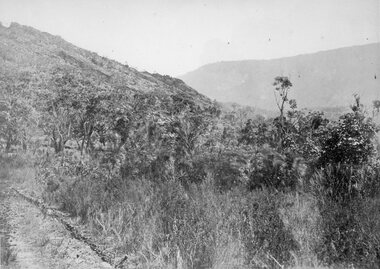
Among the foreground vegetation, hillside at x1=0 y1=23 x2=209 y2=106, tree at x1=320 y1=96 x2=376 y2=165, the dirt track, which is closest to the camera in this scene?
the foreground vegetation

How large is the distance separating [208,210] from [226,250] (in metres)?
0.94

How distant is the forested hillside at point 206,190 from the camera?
5.43m

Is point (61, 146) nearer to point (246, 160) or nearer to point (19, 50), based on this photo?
point (246, 160)

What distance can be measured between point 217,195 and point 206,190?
0.44 metres

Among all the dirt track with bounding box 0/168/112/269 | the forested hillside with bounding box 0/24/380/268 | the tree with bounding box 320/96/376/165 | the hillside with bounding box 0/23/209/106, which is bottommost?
the dirt track with bounding box 0/168/112/269

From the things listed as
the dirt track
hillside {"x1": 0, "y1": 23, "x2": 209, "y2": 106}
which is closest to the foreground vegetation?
the dirt track

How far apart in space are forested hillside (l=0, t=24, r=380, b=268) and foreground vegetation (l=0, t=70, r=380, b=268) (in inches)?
1.2

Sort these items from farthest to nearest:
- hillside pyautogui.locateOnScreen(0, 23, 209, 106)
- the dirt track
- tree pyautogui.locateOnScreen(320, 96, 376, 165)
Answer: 1. hillside pyautogui.locateOnScreen(0, 23, 209, 106)
2. tree pyautogui.locateOnScreen(320, 96, 376, 165)
3. the dirt track

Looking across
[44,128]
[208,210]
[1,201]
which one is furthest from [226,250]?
[44,128]

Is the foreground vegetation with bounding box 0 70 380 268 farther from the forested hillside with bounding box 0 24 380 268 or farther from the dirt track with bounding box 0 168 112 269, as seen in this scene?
the dirt track with bounding box 0 168 112 269

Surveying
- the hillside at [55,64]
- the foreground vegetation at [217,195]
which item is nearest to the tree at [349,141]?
the foreground vegetation at [217,195]

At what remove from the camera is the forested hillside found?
5.43 meters

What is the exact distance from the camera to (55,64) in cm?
4334

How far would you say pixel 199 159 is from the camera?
10.5 metres
